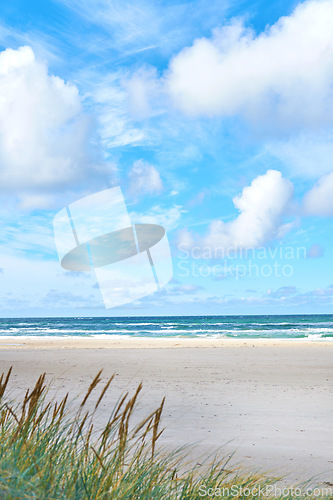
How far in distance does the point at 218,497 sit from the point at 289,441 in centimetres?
387

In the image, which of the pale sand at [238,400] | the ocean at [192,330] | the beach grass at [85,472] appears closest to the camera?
the beach grass at [85,472]

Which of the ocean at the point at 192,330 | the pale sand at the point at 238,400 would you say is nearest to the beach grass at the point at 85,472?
the pale sand at the point at 238,400

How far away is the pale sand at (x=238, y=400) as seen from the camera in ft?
18.0

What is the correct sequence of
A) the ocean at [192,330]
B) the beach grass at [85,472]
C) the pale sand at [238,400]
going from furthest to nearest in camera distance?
the ocean at [192,330] < the pale sand at [238,400] < the beach grass at [85,472]

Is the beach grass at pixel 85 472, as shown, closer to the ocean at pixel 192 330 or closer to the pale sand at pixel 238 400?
the pale sand at pixel 238 400

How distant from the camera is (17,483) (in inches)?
76.1

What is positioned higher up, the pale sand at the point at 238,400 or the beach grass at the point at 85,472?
the beach grass at the point at 85,472

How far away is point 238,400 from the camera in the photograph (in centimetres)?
885

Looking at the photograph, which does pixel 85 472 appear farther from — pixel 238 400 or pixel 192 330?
pixel 192 330

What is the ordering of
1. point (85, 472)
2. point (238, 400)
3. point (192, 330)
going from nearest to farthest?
point (85, 472) < point (238, 400) < point (192, 330)

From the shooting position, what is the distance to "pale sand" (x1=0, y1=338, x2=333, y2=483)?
5.50 m

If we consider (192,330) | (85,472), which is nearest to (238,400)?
(85,472)

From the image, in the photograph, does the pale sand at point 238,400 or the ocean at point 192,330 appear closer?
the pale sand at point 238,400

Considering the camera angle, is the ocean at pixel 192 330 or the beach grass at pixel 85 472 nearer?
the beach grass at pixel 85 472
